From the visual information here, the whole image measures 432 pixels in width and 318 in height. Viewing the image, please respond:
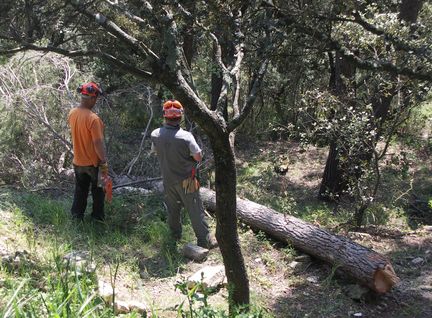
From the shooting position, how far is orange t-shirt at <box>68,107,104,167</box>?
240 inches

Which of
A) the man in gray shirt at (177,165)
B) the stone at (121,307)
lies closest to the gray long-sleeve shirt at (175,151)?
the man in gray shirt at (177,165)

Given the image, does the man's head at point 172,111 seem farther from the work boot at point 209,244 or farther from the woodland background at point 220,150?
the work boot at point 209,244

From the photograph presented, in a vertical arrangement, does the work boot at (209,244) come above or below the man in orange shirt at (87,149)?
below

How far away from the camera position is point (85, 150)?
20.6 feet

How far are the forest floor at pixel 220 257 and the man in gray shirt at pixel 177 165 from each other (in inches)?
11.9

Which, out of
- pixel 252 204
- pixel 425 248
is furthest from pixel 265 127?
pixel 425 248

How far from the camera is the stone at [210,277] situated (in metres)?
5.20

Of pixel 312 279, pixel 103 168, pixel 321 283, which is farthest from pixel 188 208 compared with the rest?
pixel 321 283

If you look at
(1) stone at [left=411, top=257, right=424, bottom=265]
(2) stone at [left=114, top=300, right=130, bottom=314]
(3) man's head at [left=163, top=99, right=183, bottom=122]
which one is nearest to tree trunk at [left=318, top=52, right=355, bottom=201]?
(1) stone at [left=411, top=257, right=424, bottom=265]

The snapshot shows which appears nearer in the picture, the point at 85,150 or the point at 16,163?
the point at 85,150

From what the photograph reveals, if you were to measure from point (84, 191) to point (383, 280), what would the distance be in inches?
149

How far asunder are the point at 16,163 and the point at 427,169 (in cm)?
865

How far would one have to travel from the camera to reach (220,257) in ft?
20.5

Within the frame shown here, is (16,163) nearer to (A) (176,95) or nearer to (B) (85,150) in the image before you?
(B) (85,150)
